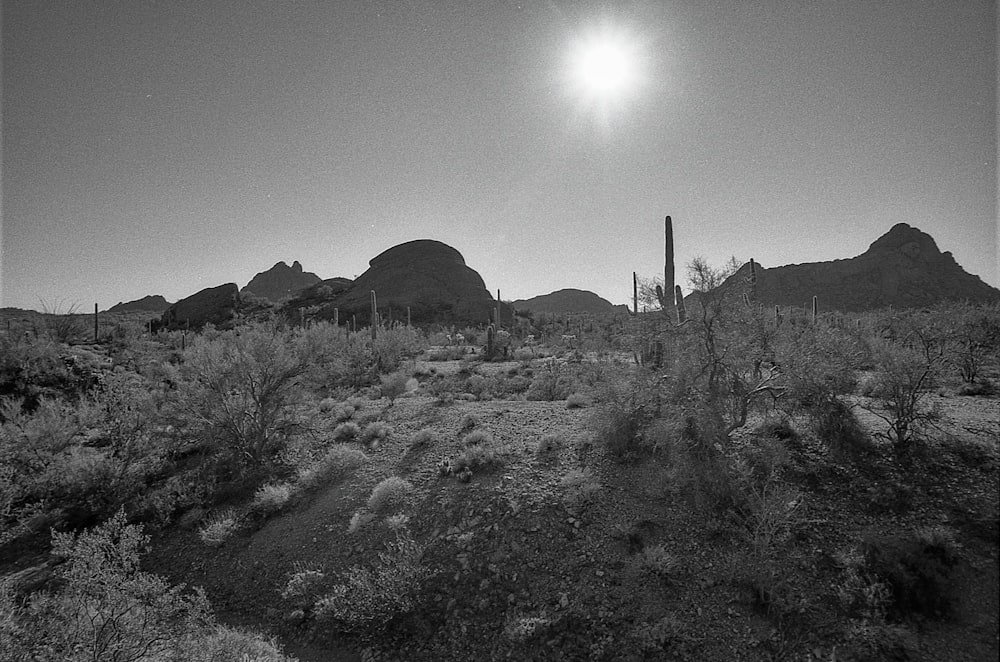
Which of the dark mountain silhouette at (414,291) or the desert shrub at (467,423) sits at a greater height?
the dark mountain silhouette at (414,291)

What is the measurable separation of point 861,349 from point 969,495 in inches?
148

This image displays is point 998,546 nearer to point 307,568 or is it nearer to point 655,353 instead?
point 655,353

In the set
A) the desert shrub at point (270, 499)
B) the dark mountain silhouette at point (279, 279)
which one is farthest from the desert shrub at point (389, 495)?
the dark mountain silhouette at point (279, 279)

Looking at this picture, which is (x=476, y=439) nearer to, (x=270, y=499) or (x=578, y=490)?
(x=578, y=490)

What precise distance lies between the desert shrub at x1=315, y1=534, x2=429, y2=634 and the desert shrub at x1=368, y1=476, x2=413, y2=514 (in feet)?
3.98

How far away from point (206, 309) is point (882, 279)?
260 feet

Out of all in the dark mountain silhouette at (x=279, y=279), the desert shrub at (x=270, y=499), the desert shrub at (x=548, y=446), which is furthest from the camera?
the dark mountain silhouette at (x=279, y=279)

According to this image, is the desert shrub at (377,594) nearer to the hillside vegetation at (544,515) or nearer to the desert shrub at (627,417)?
the hillside vegetation at (544,515)

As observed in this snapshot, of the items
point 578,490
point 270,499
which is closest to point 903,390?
point 578,490

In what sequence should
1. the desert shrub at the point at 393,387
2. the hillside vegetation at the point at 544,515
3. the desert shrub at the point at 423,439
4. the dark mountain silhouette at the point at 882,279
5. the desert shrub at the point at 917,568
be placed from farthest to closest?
the dark mountain silhouette at the point at 882,279
the desert shrub at the point at 393,387
the desert shrub at the point at 423,439
the hillside vegetation at the point at 544,515
the desert shrub at the point at 917,568

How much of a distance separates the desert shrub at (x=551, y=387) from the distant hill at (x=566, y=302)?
74069 mm

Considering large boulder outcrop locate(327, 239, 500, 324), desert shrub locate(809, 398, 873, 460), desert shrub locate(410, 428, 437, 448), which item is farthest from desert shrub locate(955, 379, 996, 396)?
large boulder outcrop locate(327, 239, 500, 324)

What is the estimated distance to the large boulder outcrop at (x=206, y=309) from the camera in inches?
2003

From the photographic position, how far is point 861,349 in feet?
28.1
